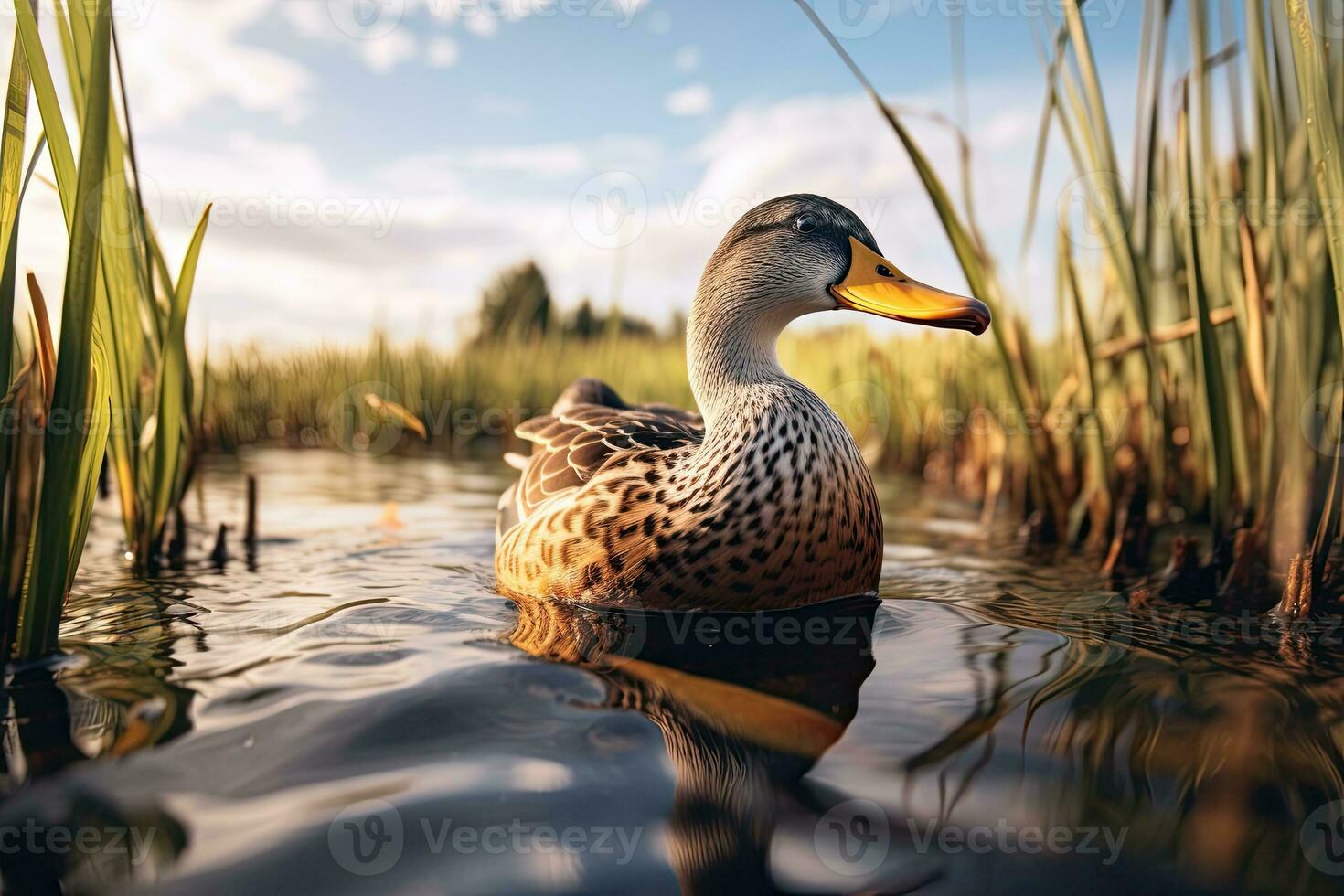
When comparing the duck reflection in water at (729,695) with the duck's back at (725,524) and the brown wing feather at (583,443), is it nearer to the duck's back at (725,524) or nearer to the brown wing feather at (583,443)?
the duck's back at (725,524)

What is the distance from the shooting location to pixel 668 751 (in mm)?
1812

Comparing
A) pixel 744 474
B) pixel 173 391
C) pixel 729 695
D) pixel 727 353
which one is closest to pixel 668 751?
pixel 729 695

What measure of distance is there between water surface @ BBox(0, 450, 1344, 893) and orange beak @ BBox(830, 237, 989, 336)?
1.01 meters

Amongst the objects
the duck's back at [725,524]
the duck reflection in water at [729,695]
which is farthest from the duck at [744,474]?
the duck reflection in water at [729,695]

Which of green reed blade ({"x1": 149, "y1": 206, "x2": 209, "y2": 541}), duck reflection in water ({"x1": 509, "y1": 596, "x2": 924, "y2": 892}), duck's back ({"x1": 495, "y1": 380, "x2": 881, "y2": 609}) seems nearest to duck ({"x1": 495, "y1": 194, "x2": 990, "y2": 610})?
duck's back ({"x1": 495, "y1": 380, "x2": 881, "y2": 609})

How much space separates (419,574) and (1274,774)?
118 inches

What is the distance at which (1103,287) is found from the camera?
15.0 ft

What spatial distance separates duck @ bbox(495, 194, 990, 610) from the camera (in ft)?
8.89

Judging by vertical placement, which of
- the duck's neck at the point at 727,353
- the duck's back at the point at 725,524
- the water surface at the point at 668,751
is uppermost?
the duck's neck at the point at 727,353

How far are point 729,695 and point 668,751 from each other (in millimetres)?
340

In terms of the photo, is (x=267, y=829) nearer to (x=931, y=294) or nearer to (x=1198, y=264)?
(x=931, y=294)

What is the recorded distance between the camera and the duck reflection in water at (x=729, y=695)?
1.55 meters

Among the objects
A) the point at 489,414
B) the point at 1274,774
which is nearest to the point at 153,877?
the point at 1274,774

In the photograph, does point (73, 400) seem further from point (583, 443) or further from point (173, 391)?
point (583, 443)
